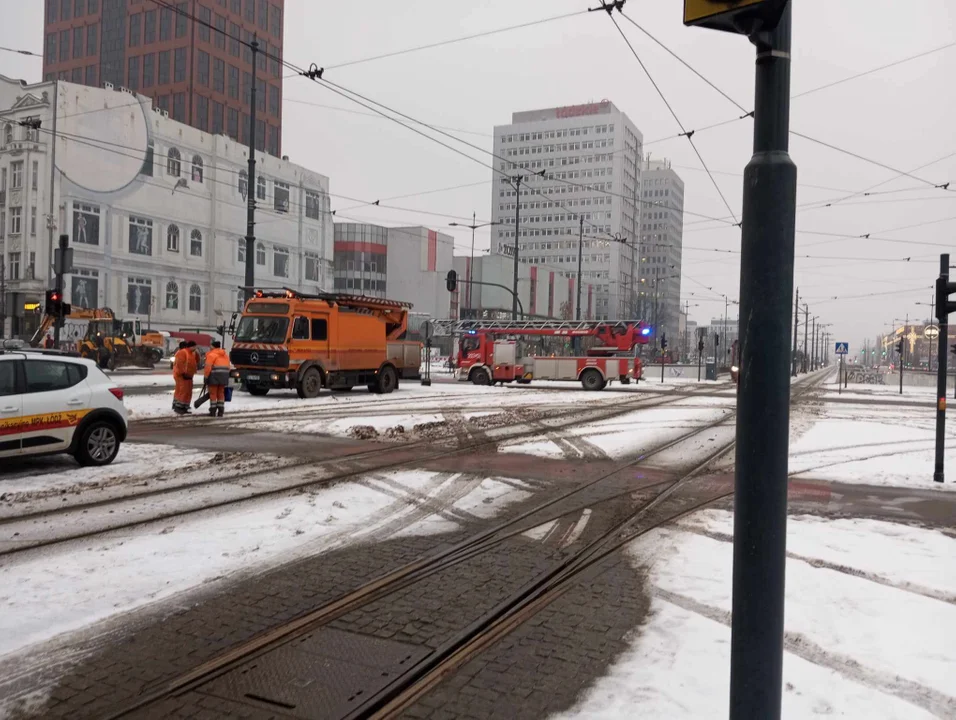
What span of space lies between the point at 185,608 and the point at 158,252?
59.6 metres

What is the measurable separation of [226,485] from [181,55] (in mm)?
83450

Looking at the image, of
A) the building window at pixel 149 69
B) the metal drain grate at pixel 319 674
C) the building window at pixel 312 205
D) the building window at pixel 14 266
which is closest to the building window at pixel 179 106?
the building window at pixel 149 69

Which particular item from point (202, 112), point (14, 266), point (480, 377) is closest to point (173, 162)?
point (14, 266)

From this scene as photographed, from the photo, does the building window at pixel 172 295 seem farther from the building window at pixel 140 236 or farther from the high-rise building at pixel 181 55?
the high-rise building at pixel 181 55

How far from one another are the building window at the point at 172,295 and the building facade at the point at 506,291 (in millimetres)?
42293

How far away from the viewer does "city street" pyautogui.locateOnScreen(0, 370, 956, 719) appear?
3.83 metres

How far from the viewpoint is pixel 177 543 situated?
645 cm

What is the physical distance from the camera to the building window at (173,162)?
58.7m

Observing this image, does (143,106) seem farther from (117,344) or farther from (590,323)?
(590,323)

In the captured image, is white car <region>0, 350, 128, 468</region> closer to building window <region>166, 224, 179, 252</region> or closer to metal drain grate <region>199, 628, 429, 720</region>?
metal drain grate <region>199, 628, 429, 720</region>

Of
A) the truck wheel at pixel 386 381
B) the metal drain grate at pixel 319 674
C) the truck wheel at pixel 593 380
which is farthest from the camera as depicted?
the truck wheel at pixel 593 380

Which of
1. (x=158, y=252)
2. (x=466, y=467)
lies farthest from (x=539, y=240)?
(x=466, y=467)

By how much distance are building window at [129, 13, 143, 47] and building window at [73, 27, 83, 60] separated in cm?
786

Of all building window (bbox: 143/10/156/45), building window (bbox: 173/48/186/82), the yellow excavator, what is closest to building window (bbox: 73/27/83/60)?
building window (bbox: 143/10/156/45)
